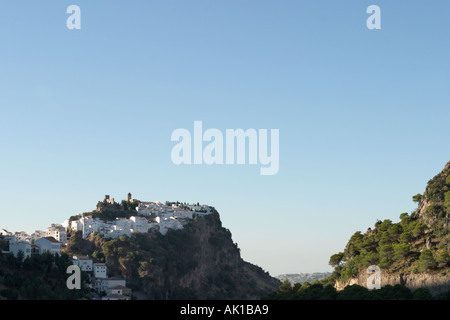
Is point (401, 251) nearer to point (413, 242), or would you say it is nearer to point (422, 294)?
point (413, 242)

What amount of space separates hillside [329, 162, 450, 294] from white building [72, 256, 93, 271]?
53104 millimetres

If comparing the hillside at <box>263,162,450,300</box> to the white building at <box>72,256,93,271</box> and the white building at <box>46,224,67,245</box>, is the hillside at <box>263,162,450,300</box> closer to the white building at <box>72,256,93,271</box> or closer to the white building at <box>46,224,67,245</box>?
the white building at <box>72,256,93,271</box>

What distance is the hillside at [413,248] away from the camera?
8538cm

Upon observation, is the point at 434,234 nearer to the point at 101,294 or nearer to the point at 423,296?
the point at 423,296

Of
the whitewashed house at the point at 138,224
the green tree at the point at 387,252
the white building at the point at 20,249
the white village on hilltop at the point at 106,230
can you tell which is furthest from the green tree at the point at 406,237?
the whitewashed house at the point at 138,224

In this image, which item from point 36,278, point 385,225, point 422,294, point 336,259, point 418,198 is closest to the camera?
point 422,294

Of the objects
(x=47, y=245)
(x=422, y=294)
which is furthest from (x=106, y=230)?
(x=422, y=294)

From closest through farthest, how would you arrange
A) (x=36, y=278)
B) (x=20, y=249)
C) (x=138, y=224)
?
(x=36, y=278), (x=20, y=249), (x=138, y=224)

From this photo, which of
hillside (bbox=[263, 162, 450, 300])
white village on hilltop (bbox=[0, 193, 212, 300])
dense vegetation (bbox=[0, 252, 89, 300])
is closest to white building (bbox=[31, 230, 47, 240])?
white village on hilltop (bbox=[0, 193, 212, 300])

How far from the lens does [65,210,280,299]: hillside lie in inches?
5674

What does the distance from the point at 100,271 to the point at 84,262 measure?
4.02m

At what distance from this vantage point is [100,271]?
13262cm

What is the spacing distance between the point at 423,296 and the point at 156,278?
82.3 metres
